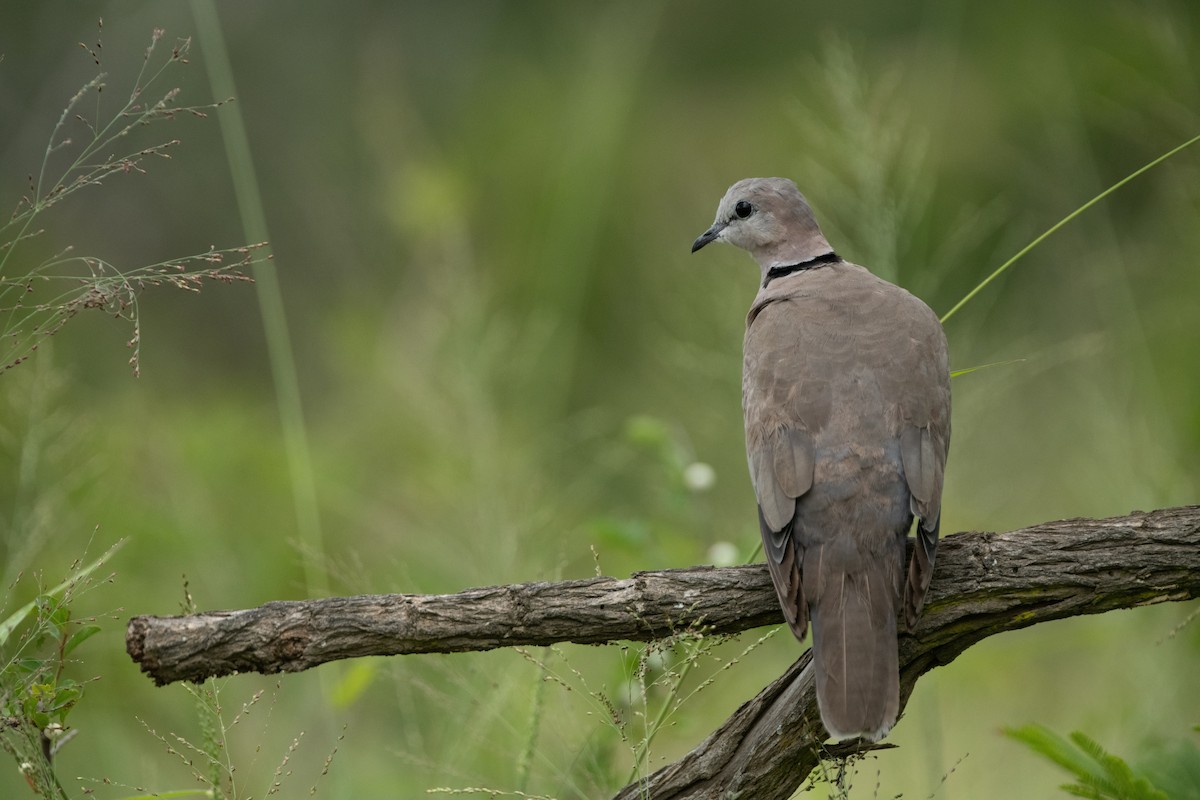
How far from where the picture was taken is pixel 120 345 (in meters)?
9.19

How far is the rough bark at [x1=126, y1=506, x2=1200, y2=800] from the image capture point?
109 inches

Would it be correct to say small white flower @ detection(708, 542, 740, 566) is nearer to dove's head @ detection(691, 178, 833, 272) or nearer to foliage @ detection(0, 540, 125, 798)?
dove's head @ detection(691, 178, 833, 272)

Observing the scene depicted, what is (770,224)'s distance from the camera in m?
4.96

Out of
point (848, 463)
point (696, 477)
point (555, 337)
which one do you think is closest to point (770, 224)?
point (696, 477)

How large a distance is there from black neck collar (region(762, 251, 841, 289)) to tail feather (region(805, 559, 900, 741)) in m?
1.57

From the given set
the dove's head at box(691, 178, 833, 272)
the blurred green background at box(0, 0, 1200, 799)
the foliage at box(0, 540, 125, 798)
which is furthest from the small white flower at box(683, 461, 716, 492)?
the foliage at box(0, 540, 125, 798)

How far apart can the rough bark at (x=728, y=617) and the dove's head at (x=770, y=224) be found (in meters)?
1.79

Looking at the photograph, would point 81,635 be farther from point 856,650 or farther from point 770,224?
point 770,224

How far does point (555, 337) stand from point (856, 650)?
564 cm

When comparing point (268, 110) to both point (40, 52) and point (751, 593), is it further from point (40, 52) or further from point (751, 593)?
point (751, 593)

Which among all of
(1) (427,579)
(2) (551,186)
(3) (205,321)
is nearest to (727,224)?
(1) (427,579)

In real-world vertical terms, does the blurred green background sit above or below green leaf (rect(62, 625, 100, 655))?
above

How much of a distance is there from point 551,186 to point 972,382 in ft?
16.5

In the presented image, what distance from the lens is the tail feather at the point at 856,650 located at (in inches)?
122
